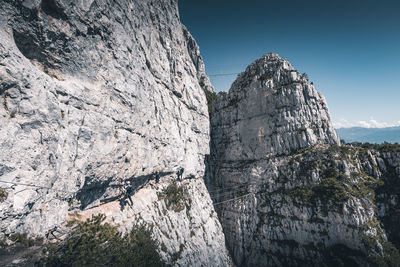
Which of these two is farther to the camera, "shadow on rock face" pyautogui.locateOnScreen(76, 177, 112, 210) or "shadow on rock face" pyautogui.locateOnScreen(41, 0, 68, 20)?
"shadow on rock face" pyautogui.locateOnScreen(76, 177, 112, 210)

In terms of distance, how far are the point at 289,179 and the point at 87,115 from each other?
38.1m

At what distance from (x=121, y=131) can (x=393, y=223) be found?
4578cm

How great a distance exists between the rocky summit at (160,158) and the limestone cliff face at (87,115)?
128 mm

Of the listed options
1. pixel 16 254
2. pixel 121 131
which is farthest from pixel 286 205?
pixel 16 254

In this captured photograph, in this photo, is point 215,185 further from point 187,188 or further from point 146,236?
point 146,236

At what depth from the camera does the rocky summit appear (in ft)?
47.0

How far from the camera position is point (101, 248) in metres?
17.4

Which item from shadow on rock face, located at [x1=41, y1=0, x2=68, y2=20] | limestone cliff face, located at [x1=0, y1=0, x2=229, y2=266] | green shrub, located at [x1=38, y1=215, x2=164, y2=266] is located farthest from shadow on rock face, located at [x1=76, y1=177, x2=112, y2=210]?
shadow on rock face, located at [x1=41, y1=0, x2=68, y2=20]

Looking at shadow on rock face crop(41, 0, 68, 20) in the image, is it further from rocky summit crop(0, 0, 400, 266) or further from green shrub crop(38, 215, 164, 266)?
green shrub crop(38, 215, 164, 266)

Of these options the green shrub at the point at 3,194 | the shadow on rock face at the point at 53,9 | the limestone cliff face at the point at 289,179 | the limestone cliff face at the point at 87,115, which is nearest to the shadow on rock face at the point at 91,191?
the limestone cliff face at the point at 87,115

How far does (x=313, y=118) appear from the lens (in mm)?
40938

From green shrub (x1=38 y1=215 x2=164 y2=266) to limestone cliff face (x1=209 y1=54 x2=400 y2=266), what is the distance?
23.0m

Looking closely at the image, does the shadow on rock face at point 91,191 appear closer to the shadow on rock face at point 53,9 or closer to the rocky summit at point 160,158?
the rocky summit at point 160,158

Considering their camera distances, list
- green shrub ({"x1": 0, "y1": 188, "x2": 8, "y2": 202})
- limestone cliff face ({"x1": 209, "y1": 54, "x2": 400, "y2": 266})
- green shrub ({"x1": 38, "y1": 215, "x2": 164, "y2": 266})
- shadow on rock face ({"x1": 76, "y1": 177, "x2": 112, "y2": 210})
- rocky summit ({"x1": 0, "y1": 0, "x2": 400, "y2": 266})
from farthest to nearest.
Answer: limestone cliff face ({"x1": 209, "y1": 54, "x2": 400, "y2": 266}), shadow on rock face ({"x1": 76, "y1": 177, "x2": 112, "y2": 210}), green shrub ({"x1": 38, "y1": 215, "x2": 164, "y2": 266}), rocky summit ({"x1": 0, "y1": 0, "x2": 400, "y2": 266}), green shrub ({"x1": 0, "y1": 188, "x2": 8, "y2": 202})
